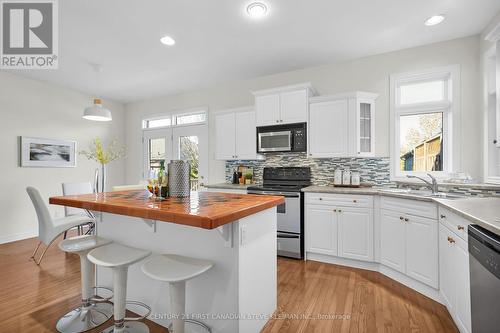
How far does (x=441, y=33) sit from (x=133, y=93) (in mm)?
5231

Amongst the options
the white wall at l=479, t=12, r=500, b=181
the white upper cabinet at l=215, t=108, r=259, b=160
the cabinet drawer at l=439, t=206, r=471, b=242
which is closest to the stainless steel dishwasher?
the cabinet drawer at l=439, t=206, r=471, b=242

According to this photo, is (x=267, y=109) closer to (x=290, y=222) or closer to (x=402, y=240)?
(x=290, y=222)

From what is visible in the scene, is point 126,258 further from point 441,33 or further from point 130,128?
point 130,128

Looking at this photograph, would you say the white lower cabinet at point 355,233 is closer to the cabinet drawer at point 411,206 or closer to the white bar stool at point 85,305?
the cabinet drawer at point 411,206

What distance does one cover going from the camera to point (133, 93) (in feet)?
17.0

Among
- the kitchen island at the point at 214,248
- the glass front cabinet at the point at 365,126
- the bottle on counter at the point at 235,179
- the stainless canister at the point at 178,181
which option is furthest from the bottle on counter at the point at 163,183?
the glass front cabinet at the point at 365,126

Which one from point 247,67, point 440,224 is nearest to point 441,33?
point 440,224

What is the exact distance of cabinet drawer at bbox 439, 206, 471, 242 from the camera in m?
1.67

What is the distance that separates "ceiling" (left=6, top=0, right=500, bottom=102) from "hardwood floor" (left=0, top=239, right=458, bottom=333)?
278 centimetres

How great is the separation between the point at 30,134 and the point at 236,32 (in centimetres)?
404

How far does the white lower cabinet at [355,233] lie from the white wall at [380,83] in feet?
3.43

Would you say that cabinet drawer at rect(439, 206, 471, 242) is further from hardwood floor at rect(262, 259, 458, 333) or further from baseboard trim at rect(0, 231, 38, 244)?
baseboard trim at rect(0, 231, 38, 244)

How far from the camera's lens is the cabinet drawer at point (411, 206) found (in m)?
2.24

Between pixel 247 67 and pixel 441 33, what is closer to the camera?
pixel 441 33
